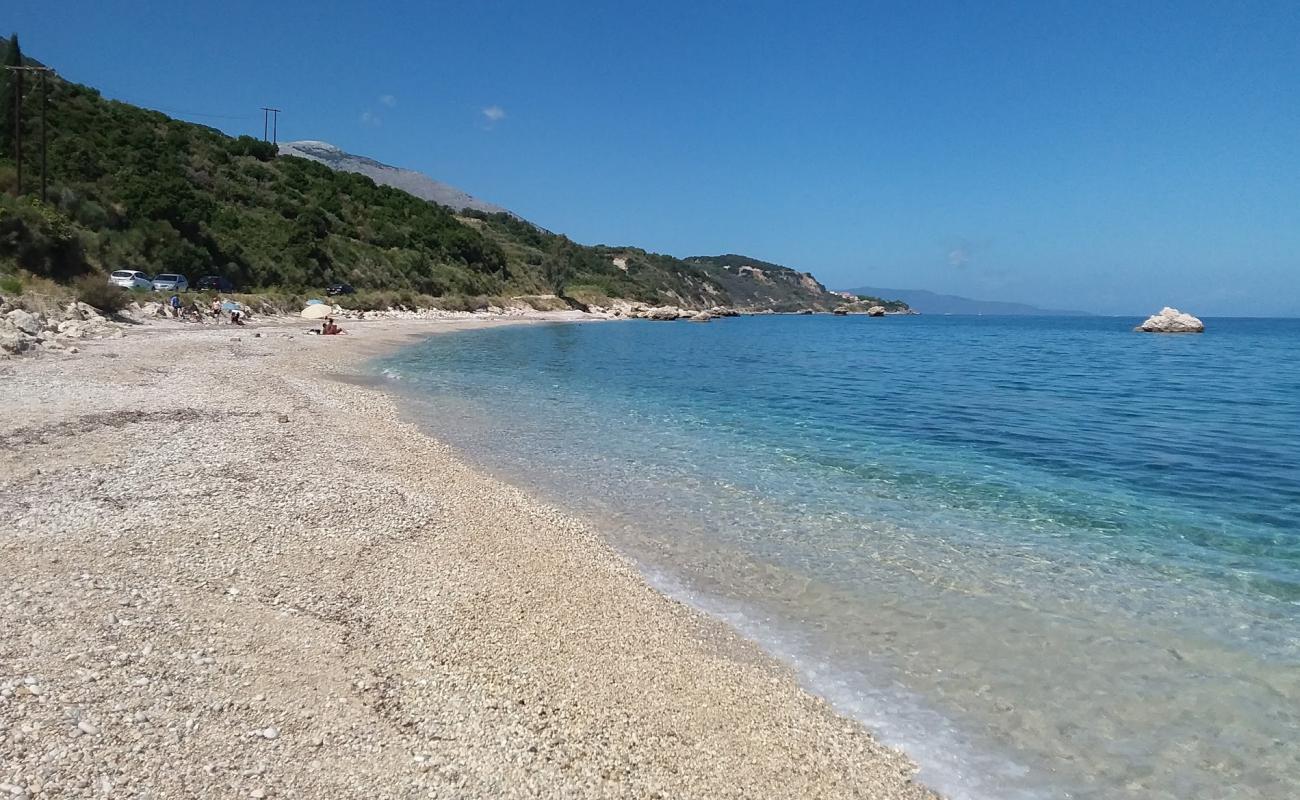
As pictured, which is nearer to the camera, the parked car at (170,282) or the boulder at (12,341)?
the boulder at (12,341)

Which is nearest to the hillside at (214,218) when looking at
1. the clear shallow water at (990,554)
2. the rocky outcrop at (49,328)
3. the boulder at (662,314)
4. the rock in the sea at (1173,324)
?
the rocky outcrop at (49,328)

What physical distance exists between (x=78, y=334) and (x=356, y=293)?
32.3m

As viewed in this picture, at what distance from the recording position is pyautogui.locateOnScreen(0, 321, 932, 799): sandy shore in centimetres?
365

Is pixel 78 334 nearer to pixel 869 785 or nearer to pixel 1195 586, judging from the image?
pixel 869 785

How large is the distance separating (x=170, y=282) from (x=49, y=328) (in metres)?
19.6

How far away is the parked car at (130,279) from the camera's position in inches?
1345

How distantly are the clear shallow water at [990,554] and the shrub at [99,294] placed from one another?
57.4ft

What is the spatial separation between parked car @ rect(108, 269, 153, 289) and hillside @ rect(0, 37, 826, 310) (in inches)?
37.2

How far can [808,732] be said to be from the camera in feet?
15.1

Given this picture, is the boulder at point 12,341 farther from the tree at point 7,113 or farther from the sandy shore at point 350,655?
the tree at point 7,113

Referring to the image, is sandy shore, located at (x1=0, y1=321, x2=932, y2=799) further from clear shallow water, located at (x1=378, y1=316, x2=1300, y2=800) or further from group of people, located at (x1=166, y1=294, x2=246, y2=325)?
group of people, located at (x1=166, y1=294, x2=246, y2=325)

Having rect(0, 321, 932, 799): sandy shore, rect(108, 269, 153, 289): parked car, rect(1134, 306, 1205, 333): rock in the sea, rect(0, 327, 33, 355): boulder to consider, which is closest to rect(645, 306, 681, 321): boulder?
rect(1134, 306, 1205, 333): rock in the sea

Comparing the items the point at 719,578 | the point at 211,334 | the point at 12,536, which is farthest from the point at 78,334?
the point at 719,578

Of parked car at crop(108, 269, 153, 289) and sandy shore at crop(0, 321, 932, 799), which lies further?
parked car at crop(108, 269, 153, 289)
